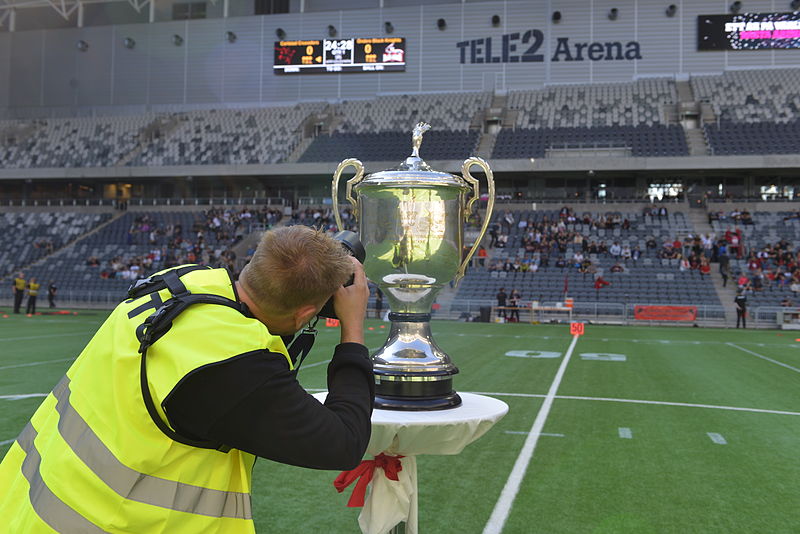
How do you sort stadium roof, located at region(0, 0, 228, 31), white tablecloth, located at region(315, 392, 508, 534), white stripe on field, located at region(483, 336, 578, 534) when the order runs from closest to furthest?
1. white tablecloth, located at region(315, 392, 508, 534)
2. white stripe on field, located at region(483, 336, 578, 534)
3. stadium roof, located at region(0, 0, 228, 31)

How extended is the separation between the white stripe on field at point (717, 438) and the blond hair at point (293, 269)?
480 centimetres

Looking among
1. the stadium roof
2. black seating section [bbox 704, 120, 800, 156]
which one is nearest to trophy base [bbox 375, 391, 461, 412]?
black seating section [bbox 704, 120, 800, 156]

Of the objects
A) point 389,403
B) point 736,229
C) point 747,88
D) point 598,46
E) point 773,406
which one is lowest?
point 773,406

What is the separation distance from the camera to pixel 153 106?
138 feet

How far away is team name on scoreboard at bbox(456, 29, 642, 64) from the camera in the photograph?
37.3 meters

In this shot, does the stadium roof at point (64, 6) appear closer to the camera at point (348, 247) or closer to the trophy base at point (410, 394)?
the trophy base at point (410, 394)

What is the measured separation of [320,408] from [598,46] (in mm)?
39436

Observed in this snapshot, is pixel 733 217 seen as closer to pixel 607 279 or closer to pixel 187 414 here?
pixel 607 279

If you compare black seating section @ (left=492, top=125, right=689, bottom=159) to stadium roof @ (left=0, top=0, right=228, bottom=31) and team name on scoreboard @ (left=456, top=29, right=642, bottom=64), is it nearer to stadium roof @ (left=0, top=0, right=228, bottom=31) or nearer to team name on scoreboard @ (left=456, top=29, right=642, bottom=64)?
team name on scoreboard @ (left=456, top=29, right=642, bottom=64)

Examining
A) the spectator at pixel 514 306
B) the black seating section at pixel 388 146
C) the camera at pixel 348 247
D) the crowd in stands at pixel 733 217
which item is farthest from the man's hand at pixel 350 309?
the black seating section at pixel 388 146

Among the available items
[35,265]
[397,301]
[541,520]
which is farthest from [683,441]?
[35,265]

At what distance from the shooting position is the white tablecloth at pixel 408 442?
6.95 feet

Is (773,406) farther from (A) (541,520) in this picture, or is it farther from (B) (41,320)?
(B) (41,320)

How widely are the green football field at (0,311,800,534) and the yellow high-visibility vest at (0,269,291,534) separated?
2.07 metres
